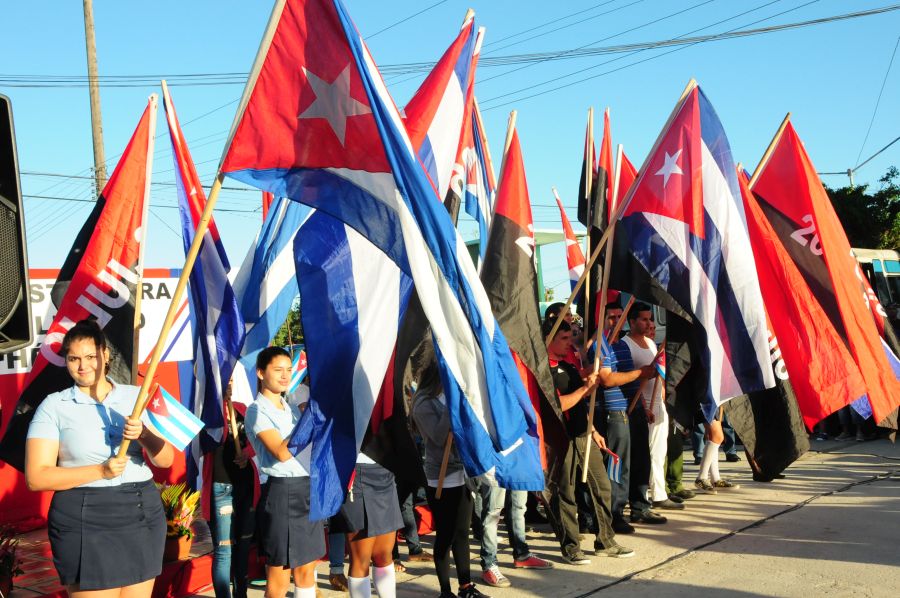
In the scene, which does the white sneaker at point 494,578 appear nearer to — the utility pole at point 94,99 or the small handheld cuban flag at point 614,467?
the small handheld cuban flag at point 614,467

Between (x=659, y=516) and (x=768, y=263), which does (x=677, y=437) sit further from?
(x=768, y=263)

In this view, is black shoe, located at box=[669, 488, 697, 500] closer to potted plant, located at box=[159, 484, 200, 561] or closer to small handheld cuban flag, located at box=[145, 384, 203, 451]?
potted plant, located at box=[159, 484, 200, 561]

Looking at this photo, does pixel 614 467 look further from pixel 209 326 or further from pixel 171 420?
pixel 171 420

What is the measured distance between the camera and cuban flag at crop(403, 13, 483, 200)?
627 cm

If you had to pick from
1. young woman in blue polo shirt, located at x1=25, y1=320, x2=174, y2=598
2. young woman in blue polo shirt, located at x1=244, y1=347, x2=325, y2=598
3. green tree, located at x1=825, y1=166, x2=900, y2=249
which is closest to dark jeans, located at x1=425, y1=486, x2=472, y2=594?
young woman in blue polo shirt, located at x1=244, y1=347, x2=325, y2=598

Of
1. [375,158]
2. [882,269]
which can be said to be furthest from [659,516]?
[882,269]

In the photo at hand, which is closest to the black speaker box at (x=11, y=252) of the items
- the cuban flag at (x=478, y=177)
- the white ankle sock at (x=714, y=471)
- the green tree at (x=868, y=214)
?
the cuban flag at (x=478, y=177)

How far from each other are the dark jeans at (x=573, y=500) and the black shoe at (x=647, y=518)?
46.4 inches

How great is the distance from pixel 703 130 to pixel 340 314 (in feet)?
10.3

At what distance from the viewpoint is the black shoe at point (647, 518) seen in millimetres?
8617

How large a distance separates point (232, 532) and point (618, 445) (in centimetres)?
350

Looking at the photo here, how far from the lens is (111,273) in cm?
576

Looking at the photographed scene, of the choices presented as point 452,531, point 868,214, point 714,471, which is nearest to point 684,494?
point 714,471

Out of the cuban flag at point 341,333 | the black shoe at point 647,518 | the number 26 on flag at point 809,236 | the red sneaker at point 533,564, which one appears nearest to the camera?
the cuban flag at point 341,333
